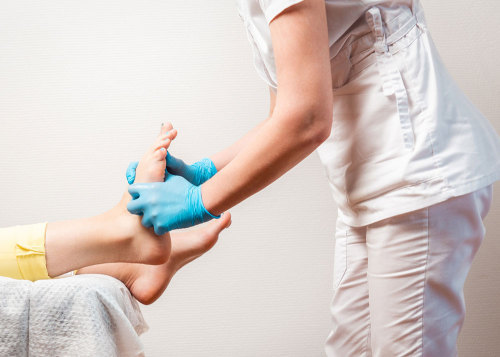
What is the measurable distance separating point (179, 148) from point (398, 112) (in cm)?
100

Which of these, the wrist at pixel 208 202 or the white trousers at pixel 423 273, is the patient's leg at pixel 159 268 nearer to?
the wrist at pixel 208 202

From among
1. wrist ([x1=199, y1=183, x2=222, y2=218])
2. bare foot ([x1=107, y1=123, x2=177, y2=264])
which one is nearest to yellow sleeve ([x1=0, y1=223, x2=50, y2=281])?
bare foot ([x1=107, y1=123, x2=177, y2=264])

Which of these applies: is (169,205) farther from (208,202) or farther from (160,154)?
(160,154)

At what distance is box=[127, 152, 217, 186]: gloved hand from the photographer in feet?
3.99

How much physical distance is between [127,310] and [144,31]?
107cm

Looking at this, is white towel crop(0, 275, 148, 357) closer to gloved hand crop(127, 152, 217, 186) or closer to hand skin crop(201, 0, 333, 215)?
hand skin crop(201, 0, 333, 215)

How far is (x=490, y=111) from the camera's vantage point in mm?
1663

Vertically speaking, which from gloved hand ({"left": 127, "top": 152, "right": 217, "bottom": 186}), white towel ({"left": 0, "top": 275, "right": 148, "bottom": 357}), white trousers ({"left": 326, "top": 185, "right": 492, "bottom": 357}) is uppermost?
gloved hand ({"left": 127, "top": 152, "right": 217, "bottom": 186})

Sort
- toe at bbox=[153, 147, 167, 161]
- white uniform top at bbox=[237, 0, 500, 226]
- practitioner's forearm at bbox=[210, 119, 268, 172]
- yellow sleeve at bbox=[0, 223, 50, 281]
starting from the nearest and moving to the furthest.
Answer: white uniform top at bbox=[237, 0, 500, 226] → yellow sleeve at bbox=[0, 223, 50, 281] → toe at bbox=[153, 147, 167, 161] → practitioner's forearm at bbox=[210, 119, 268, 172]

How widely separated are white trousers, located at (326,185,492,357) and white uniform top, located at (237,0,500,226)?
3 cm

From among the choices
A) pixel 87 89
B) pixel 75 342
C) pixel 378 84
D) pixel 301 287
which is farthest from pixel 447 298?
pixel 87 89

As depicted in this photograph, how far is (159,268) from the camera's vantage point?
1224mm

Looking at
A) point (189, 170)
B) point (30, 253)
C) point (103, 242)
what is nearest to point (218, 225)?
point (189, 170)

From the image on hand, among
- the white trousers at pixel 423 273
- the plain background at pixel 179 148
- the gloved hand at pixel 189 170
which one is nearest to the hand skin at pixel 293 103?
the white trousers at pixel 423 273
